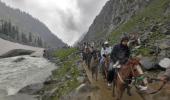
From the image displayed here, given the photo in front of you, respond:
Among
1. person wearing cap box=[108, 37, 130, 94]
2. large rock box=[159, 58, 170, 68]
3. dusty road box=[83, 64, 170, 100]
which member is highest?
person wearing cap box=[108, 37, 130, 94]

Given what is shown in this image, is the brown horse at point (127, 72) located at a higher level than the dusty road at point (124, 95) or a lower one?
higher

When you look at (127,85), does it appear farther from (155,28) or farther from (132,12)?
(132,12)

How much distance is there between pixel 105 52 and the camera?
28.3 meters

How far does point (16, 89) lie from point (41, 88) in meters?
4.95

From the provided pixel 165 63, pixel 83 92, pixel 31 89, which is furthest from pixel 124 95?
pixel 31 89

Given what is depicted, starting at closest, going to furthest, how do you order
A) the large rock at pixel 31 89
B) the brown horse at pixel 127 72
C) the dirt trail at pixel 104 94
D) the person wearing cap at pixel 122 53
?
the brown horse at pixel 127 72, the person wearing cap at pixel 122 53, the dirt trail at pixel 104 94, the large rock at pixel 31 89

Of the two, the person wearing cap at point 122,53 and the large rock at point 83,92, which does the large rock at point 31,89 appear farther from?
the person wearing cap at point 122,53

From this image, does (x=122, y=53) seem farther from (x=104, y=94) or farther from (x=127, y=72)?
(x=104, y=94)

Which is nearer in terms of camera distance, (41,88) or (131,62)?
(131,62)

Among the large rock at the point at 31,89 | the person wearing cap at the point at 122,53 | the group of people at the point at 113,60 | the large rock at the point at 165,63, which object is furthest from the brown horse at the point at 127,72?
the large rock at the point at 31,89

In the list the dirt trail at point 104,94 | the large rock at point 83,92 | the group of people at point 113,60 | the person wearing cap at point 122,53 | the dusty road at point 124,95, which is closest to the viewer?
the person wearing cap at point 122,53

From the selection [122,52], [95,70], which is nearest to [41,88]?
[95,70]

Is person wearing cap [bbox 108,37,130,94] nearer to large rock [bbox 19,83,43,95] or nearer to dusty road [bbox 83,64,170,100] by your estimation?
dusty road [bbox 83,64,170,100]

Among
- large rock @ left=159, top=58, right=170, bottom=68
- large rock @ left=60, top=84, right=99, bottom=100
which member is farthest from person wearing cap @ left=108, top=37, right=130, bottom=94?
large rock @ left=159, top=58, right=170, bottom=68
